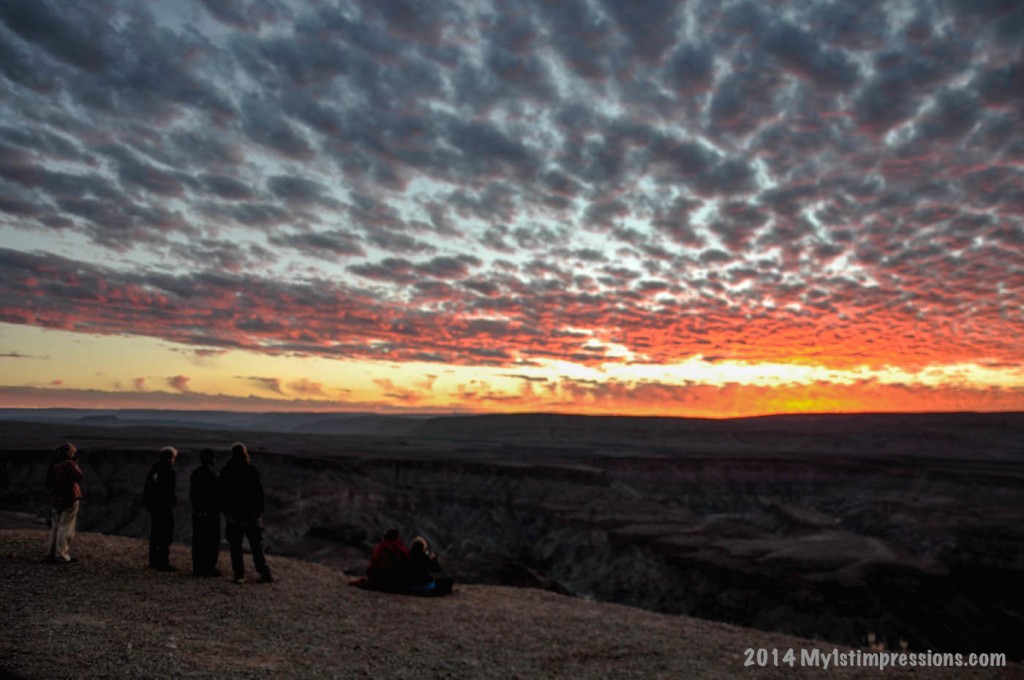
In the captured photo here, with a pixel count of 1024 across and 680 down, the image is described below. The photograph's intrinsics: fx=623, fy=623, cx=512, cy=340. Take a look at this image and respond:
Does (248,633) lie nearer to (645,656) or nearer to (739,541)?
(645,656)

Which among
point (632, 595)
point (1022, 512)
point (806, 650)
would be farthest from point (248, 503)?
point (1022, 512)

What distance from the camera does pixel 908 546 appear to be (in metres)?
47.8

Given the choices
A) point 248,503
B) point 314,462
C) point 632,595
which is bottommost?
point 632,595

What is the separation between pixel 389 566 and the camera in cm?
1505

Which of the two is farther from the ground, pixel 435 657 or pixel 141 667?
pixel 141 667

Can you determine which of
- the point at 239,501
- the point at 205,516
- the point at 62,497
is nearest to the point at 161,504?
the point at 205,516

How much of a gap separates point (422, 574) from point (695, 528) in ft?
125

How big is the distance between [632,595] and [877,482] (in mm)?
47933

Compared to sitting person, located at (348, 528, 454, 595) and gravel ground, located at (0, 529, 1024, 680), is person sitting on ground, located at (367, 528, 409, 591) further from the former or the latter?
gravel ground, located at (0, 529, 1024, 680)

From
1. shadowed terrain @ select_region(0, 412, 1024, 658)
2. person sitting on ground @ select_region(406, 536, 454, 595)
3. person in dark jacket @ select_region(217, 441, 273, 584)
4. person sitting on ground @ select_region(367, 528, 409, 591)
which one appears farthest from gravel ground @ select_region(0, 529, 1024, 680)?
shadowed terrain @ select_region(0, 412, 1024, 658)

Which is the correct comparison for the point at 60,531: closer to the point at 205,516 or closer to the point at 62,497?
the point at 62,497

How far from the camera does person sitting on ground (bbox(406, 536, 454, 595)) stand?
14875 mm

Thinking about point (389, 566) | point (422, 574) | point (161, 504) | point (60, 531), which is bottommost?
point (422, 574)

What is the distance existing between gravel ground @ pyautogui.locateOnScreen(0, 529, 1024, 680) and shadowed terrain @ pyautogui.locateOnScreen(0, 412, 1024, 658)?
6968 millimetres
